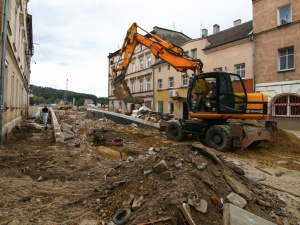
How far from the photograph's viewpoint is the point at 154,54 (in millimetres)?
10992

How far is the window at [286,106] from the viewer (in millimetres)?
13594

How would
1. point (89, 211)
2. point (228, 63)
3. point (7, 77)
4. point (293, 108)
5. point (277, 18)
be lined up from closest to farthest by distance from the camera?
1. point (89, 211)
2. point (7, 77)
3. point (293, 108)
4. point (277, 18)
5. point (228, 63)

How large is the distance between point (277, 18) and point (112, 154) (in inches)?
554

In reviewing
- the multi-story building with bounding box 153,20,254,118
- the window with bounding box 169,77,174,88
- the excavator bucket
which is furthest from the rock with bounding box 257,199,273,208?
the window with bounding box 169,77,174,88

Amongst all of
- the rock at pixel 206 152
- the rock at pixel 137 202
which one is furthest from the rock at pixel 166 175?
the rock at pixel 206 152

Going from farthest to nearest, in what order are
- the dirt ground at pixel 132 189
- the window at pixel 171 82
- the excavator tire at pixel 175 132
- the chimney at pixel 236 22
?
the window at pixel 171 82
the chimney at pixel 236 22
the excavator tire at pixel 175 132
the dirt ground at pixel 132 189

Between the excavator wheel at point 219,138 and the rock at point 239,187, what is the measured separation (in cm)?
386

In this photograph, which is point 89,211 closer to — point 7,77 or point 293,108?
point 7,77

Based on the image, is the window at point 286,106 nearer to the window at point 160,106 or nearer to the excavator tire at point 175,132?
the excavator tire at point 175,132

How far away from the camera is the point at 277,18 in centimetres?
1477

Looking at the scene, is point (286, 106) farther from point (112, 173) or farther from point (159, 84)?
point (159, 84)

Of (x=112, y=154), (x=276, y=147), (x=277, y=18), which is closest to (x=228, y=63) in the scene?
(x=277, y=18)

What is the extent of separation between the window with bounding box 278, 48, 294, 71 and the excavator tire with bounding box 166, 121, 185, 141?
29.5 ft

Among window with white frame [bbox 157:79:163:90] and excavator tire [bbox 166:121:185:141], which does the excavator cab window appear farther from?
window with white frame [bbox 157:79:163:90]
